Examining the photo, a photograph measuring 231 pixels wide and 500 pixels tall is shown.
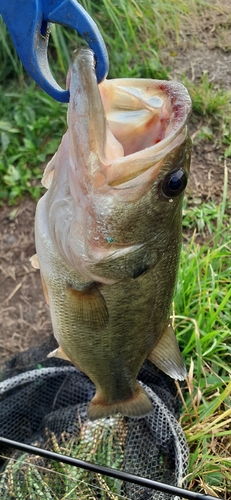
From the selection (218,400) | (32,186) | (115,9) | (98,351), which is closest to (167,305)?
(98,351)

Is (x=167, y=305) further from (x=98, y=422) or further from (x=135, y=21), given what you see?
(x=135, y=21)

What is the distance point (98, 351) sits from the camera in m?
1.64

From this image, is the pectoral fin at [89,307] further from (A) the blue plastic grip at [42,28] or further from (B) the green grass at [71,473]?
(B) the green grass at [71,473]

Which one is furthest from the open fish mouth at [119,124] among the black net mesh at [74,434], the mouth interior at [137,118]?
the black net mesh at [74,434]

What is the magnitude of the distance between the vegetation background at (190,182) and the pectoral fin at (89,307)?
1.00 metres

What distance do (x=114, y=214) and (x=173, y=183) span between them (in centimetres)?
17

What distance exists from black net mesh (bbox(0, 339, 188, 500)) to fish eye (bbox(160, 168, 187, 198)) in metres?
1.31

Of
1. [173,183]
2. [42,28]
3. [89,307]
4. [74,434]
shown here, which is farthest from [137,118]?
[74,434]

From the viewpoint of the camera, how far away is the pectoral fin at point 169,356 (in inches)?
67.0

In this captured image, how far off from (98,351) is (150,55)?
311 centimetres

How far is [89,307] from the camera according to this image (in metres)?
1.47

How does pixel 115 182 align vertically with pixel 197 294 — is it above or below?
above

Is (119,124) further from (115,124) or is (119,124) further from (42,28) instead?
(42,28)

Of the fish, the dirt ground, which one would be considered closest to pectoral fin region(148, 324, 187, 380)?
Answer: the fish
